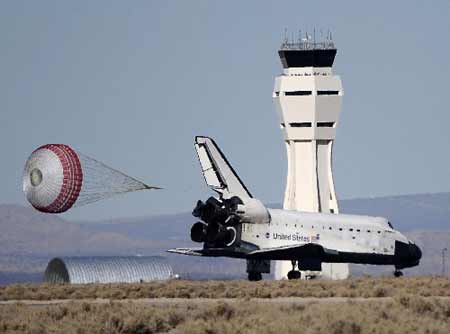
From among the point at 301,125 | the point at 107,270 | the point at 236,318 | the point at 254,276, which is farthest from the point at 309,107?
the point at 236,318

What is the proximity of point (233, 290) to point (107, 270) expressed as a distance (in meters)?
28.5

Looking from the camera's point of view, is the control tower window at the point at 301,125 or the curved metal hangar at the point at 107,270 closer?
the curved metal hangar at the point at 107,270

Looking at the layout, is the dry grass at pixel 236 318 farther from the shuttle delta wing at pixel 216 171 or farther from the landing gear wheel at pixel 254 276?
the landing gear wheel at pixel 254 276

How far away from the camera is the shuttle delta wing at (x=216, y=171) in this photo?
79.4m

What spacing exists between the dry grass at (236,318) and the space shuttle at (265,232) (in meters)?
21.6

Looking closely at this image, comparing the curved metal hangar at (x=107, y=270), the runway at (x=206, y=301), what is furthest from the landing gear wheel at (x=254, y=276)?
the runway at (x=206, y=301)

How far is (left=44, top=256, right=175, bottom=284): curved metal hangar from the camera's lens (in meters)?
91.7

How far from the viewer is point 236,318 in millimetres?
51844

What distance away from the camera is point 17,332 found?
49656 millimetres

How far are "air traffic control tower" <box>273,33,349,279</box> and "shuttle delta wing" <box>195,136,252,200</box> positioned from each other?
118 feet

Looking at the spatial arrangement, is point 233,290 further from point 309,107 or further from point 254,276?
point 309,107

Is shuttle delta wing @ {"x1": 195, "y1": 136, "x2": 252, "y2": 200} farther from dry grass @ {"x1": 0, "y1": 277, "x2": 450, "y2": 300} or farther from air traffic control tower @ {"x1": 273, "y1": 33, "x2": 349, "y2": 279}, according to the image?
air traffic control tower @ {"x1": 273, "y1": 33, "x2": 349, "y2": 279}

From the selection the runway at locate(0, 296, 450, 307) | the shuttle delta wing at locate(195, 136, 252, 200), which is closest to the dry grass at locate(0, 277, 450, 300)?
the runway at locate(0, 296, 450, 307)

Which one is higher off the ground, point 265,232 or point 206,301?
point 265,232
